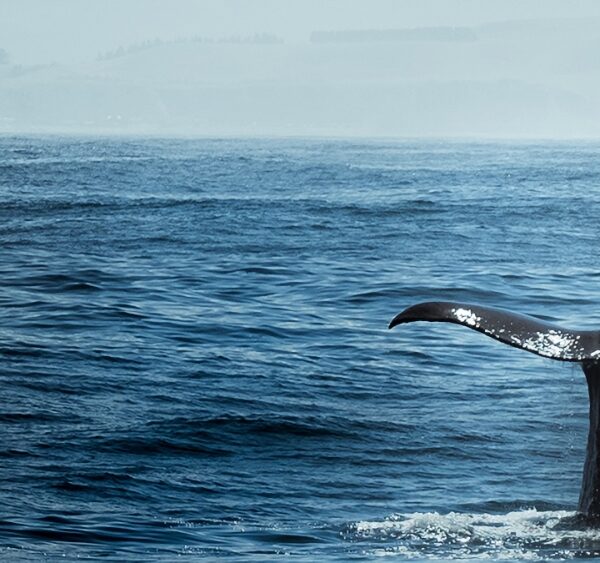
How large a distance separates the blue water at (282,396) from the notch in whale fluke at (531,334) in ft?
3.15

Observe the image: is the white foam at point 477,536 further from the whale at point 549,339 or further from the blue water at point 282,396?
the whale at point 549,339

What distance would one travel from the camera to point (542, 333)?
20.2 feet

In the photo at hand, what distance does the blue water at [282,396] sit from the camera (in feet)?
23.7

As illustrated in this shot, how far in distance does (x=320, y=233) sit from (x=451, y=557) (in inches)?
670

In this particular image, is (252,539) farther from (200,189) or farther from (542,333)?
(200,189)

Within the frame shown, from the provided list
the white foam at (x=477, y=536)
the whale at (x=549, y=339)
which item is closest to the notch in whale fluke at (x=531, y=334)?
the whale at (x=549, y=339)

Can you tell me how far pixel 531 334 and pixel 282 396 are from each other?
15.9 feet

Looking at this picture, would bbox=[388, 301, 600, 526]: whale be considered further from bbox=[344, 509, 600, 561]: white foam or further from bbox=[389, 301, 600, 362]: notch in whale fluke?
bbox=[344, 509, 600, 561]: white foam

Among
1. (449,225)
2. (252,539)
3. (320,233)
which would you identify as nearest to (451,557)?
(252,539)

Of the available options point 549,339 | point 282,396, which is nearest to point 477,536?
point 549,339

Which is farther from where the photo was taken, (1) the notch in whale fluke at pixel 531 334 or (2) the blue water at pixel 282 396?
(2) the blue water at pixel 282 396

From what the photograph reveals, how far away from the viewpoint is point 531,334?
6.14 meters

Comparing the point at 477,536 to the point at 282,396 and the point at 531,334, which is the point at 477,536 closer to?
the point at 531,334

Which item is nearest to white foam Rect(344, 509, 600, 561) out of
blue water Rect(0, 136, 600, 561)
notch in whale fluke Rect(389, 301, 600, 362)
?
blue water Rect(0, 136, 600, 561)
